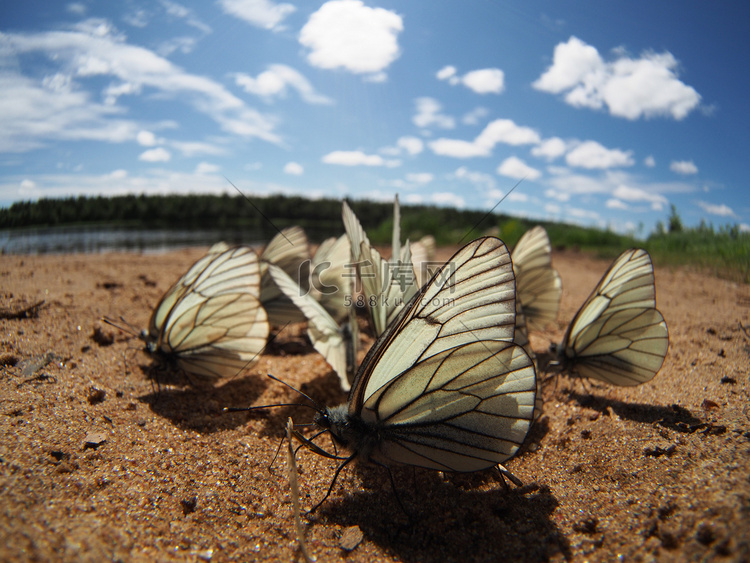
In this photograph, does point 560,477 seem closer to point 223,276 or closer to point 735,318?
point 223,276

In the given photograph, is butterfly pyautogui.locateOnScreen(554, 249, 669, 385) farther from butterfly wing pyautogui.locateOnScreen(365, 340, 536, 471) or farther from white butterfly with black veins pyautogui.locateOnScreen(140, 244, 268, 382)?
white butterfly with black veins pyautogui.locateOnScreen(140, 244, 268, 382)

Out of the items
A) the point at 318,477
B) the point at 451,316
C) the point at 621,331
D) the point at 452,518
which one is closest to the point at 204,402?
the point at 318,477

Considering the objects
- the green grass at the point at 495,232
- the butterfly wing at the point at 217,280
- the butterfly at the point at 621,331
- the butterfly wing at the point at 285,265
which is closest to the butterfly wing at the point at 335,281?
the butterfly wing at the point at 285,265

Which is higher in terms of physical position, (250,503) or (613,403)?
(613,403)

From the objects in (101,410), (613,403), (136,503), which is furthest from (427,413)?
(101,410)

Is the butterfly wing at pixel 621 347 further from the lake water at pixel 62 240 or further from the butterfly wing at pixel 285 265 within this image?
the lake water at pixel 62 240

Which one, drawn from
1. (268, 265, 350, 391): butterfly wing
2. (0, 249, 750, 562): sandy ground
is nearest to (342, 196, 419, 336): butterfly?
(268, 265, 350, 391): butterfly wing

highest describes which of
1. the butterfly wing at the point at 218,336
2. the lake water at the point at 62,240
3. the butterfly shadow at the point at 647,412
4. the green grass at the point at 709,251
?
the green grass at the point at 709,251
